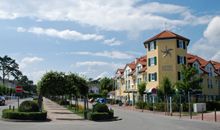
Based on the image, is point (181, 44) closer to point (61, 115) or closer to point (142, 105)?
point (142, 105)

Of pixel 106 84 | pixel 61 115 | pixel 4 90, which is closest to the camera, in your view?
pixel 61 115

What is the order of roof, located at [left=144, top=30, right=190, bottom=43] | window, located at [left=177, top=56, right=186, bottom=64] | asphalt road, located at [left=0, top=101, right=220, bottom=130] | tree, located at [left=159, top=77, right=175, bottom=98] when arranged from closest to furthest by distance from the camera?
asphalt road, located at [left=0, top=101, right=220, bottom=130] < tree, located at [left=159, top=77, right=175, bottom=98] < roof, located at [left=144, top=30, right=190, bottom=43] < window, located at [left=177, top=56, right=186, bottom=64]

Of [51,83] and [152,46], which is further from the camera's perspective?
[152,46]

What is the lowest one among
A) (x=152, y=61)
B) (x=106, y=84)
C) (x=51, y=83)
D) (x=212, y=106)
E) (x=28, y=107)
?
(x=212, y=106)

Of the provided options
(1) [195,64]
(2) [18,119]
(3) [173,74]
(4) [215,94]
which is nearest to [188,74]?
(3) [173,74]

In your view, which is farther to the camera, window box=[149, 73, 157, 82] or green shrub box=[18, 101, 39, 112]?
window box=[149, 73, 157, 82]

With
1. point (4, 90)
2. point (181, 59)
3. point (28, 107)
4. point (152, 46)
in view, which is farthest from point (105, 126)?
point (4, 90)

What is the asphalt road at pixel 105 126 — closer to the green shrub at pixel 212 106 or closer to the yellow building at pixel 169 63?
the green shrub at pixel 212 106

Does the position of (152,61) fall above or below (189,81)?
above

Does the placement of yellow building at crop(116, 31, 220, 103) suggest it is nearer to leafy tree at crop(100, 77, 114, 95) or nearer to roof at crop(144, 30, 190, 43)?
roof at crop(144, 30, 190, 43)

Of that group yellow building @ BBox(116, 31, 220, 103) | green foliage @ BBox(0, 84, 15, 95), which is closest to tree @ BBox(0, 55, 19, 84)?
green foliage @ BBox(0, 84, 15, 95)

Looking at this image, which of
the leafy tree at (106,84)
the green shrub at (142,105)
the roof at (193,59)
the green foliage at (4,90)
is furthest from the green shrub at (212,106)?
the green foliage at (4,90)

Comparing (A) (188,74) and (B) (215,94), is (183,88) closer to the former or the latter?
(A) (188,74)

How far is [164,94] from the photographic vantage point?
60.1m
